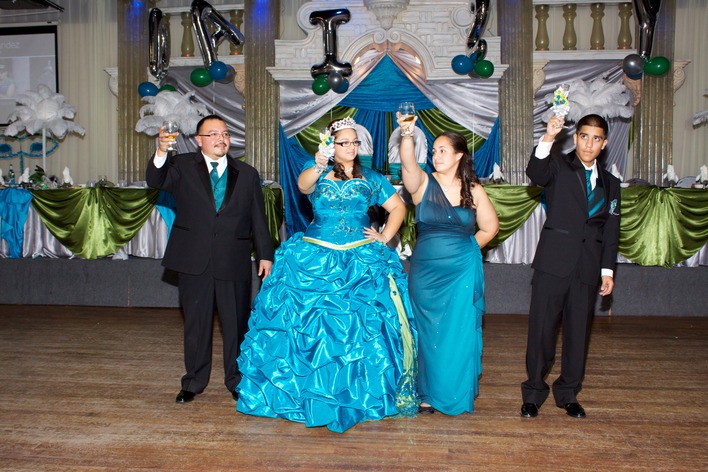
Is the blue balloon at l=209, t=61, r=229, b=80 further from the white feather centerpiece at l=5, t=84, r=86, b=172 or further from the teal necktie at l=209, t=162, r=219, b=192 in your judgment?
the teal necktie at l=209, t=162, r=219, b=192

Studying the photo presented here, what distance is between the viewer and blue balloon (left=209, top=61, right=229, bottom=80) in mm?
9070

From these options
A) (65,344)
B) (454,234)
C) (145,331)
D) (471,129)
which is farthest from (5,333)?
(471,129)

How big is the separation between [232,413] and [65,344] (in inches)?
91.1

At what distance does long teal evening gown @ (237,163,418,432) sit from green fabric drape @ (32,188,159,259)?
3.67 m

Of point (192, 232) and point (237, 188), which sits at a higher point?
point (237, 188)

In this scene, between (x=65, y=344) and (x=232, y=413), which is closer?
(x=232, y=413)

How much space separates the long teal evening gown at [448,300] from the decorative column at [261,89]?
6.29 meters

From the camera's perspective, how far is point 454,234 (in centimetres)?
361

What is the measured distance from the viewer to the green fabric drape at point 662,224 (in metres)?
6.50

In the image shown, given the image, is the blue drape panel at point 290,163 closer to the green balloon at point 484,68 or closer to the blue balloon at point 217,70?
the blue balloon at point 217,70

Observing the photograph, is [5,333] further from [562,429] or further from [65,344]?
[562,429]

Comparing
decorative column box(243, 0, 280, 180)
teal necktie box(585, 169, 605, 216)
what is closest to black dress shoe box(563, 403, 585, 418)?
teal necktie box(585, 169, 605, 216)

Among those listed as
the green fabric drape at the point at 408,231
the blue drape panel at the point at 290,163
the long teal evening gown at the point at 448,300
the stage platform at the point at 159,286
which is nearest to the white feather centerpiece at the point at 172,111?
the blue drape panel at the point at 290,163

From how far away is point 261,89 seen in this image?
380 inches
